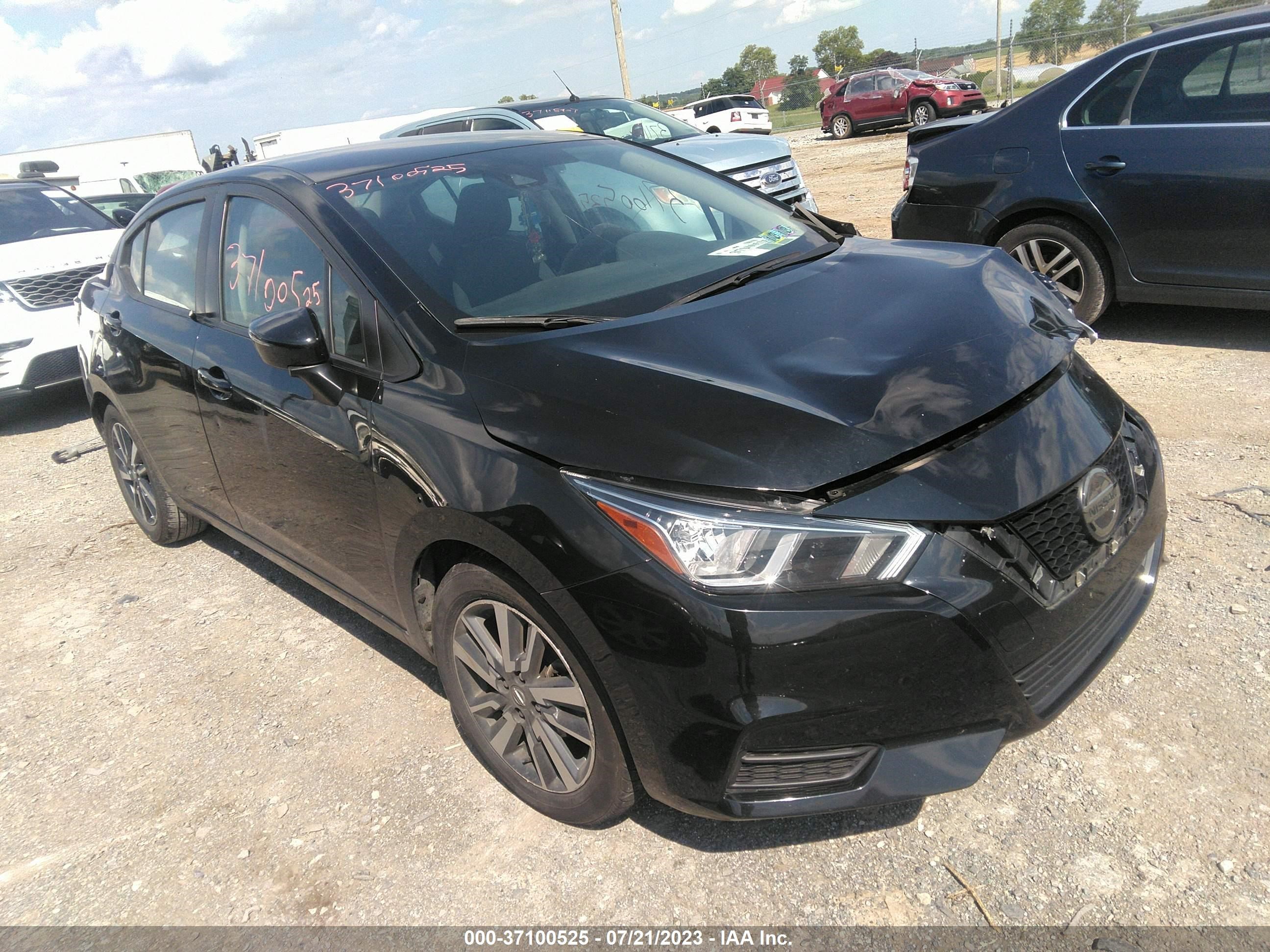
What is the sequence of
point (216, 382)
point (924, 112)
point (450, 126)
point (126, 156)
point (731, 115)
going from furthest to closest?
point (126, 156) < point (731, 115) < point (924, 112) < point (450, 126) < point (216, 382)

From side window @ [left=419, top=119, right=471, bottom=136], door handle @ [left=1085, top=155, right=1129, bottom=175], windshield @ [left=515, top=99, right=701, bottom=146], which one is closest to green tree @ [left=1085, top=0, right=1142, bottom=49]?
windshield @ [left=515, top=99, right=701, bottom=146]

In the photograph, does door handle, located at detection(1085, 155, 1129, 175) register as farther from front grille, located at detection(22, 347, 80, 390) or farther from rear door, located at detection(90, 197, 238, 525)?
front grille, located at detection(22, 347, 80, 390)

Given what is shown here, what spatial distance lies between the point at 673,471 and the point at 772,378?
1.26 feet

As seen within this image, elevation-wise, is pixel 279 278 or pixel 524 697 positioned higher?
pixel 279 278

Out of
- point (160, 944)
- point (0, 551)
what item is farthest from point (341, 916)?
point (0, 551)

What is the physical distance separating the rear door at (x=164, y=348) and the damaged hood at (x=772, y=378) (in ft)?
5.81

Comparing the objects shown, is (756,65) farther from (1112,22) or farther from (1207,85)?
(1207,85)

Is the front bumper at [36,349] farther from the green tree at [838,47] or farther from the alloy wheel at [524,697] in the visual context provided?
the green tree at [838,47]

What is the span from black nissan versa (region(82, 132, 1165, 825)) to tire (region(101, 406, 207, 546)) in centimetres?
123

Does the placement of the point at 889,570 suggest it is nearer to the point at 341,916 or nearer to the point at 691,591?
the point at 691,591

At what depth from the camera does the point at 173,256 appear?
3857mm

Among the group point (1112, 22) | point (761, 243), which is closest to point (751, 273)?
point (761, 243)

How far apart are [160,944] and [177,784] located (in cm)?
69

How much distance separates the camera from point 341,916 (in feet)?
7.75
